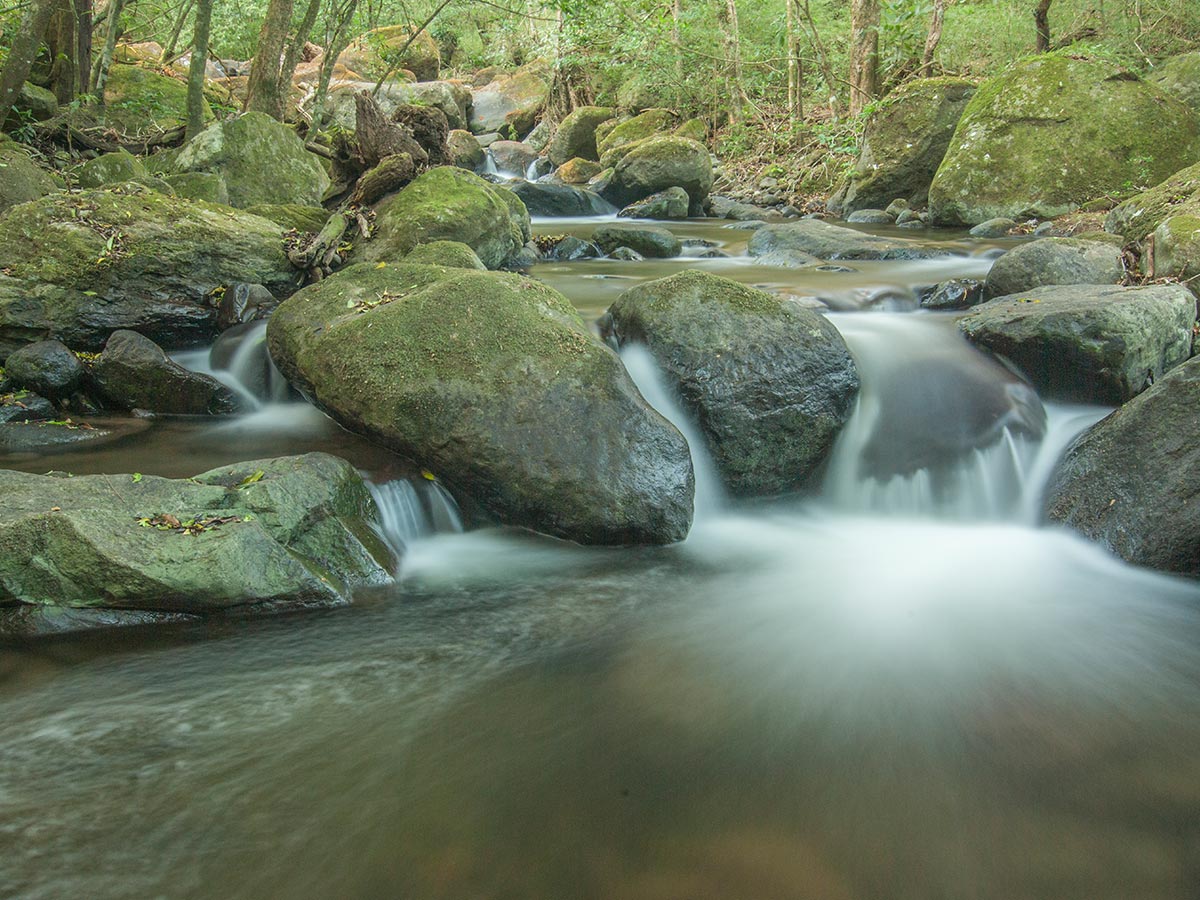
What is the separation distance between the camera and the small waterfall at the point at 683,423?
4859 millimetres

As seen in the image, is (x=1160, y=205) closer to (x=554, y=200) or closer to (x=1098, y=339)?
(x=1098, y=339)

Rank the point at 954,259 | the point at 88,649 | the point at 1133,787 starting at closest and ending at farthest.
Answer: the point at 1133,787, the point at 88,649, the point at 954,259

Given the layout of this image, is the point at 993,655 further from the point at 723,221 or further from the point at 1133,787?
the point at 723,221

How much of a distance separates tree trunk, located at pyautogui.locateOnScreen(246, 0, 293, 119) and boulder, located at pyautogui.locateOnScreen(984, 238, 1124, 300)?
9361 millimetres

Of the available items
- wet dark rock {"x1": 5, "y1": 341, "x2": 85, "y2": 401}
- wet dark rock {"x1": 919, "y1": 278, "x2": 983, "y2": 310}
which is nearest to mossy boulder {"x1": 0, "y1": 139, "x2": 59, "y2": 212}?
wet dark rock {"x1": 5, "y1": 341, "x2": 85, "y2": 401}

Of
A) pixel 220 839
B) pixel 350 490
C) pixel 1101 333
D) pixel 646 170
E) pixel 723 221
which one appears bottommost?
pixel 220 839

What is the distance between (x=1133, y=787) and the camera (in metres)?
2.51

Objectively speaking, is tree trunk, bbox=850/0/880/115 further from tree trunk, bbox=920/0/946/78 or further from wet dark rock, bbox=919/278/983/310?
wet dark rock, bbox=919/278/983/310

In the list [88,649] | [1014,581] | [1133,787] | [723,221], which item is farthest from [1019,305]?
[723,221]

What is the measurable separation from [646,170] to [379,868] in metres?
15.8

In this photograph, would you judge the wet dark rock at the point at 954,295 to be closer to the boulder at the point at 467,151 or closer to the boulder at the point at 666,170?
the boulder at the point at 666,170

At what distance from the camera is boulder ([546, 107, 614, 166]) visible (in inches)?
957

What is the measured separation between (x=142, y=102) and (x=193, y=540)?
1224 centimetres

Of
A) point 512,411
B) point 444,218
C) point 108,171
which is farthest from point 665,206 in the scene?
point 512,411
